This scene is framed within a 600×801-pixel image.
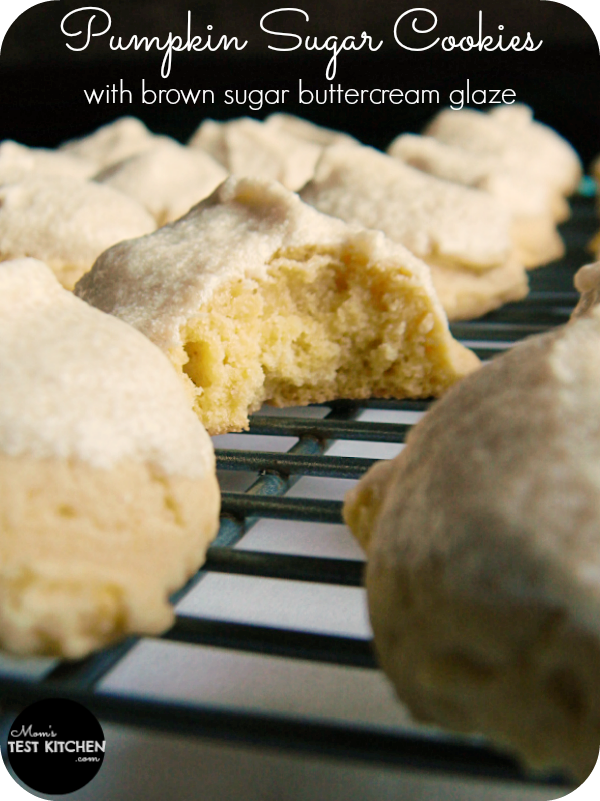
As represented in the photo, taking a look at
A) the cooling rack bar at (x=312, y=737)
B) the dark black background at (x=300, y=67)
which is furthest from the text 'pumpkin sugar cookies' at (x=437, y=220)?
the cooling rack bar at (x=312, y=737)

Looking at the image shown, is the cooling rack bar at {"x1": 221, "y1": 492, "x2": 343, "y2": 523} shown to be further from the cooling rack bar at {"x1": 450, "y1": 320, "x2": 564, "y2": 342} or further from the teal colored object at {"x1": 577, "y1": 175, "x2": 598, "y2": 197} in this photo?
the teal colored object at {"x1": 577, "y1": 175, "x2": 598, "y2": 197}

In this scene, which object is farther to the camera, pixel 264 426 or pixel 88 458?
pixel 264 426

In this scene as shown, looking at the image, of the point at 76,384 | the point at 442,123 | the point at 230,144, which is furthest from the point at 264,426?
the point at 442,123

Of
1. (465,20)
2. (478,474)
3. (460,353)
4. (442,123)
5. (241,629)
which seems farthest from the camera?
(442,123)

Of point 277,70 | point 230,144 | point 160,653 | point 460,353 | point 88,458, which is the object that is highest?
point 277,70

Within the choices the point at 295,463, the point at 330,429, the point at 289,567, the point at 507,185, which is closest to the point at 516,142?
the point at 507,185

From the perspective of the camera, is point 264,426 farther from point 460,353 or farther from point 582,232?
point 582,232

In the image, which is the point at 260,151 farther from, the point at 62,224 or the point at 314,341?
the point at 314,341

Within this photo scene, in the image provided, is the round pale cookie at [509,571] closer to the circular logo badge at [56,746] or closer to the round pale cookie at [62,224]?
the circular logo badge at [56,746]
